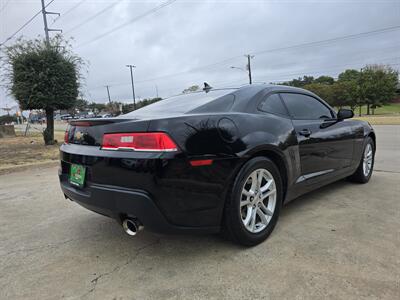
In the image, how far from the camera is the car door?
11.0ft

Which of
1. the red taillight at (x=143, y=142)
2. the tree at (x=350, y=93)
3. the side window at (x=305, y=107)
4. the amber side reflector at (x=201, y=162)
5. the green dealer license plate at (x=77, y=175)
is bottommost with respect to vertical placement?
the green dealer license plate at (x=77, y=175)

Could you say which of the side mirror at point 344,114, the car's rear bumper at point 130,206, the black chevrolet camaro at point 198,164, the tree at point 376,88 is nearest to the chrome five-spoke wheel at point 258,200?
the black chevrolet camaro at point 198,164

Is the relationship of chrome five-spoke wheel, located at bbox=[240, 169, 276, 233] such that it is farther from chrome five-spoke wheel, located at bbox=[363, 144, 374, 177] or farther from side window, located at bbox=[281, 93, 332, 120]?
chrome five-spoke wheel, located at bbox=[363, 144, 374, 177]

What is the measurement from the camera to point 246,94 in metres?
3.03

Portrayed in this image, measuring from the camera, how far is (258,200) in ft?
9.11

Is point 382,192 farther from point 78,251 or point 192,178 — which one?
point 78,251

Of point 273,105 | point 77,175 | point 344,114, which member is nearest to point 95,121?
point 77,175

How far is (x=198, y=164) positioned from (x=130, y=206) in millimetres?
574

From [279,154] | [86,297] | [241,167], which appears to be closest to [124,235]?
[86,297]

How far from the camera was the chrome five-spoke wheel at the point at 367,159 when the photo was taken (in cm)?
468

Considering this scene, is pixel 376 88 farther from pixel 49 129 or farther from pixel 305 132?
pixel 305 132

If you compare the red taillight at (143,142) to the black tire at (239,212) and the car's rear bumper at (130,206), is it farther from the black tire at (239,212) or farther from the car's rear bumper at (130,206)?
the black tire at (239,212)

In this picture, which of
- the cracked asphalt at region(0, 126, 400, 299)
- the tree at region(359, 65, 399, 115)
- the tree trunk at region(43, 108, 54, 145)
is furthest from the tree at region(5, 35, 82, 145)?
the tree at region(359, 65, 399, 115)

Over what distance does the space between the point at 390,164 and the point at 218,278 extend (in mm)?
5374
